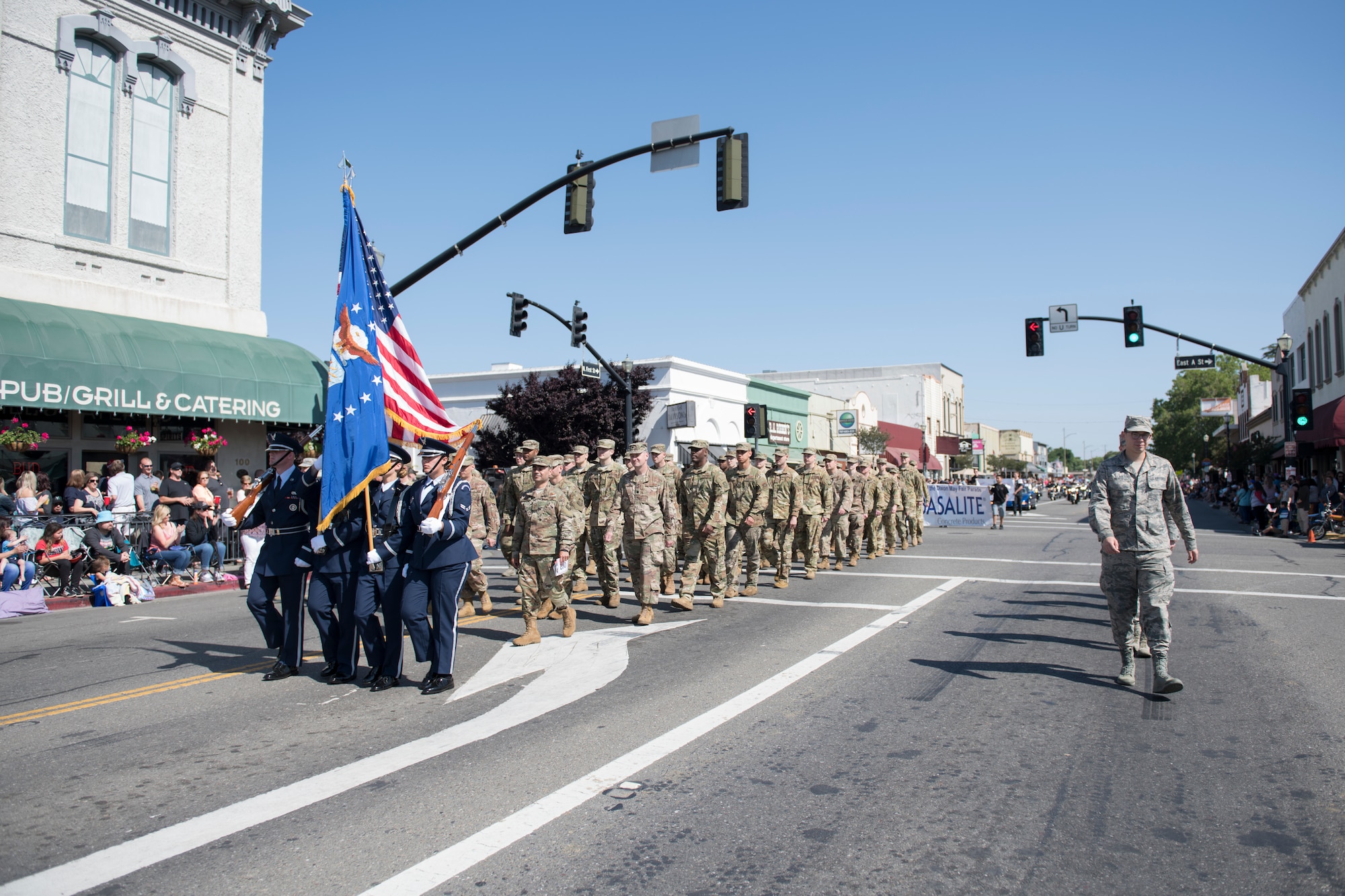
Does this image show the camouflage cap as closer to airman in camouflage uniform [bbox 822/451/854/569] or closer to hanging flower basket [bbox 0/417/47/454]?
airman in camouflage uniform [bbox 822/451/854/569]

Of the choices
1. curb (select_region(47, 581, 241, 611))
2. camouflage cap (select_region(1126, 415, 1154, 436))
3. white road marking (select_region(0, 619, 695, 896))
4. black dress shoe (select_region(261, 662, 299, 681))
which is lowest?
curb (select_region(47, 581, 241, 611))

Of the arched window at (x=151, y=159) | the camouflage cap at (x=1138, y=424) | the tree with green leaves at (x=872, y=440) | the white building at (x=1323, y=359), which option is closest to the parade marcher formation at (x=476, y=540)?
the camouflage cap at (x=1138, y=424)

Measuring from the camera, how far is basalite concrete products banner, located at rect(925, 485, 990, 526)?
28969 mm

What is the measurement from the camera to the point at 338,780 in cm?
472

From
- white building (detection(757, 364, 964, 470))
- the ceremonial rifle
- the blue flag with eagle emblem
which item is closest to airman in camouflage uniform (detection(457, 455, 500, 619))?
the blue flag with eagle emblem

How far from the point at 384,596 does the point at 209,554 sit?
30.4 feet

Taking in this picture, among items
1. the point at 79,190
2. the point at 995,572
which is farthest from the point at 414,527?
the point at 79,190

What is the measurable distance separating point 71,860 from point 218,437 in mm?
15987

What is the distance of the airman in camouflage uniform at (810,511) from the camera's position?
13.8 metres

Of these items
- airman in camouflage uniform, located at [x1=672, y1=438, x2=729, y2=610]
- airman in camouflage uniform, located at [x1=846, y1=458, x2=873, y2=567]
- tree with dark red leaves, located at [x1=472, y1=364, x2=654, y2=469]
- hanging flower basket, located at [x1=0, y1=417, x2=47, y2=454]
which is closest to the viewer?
airman in camouflage uniform, located at [x1=672, y1=438, x2=729, y2=610]

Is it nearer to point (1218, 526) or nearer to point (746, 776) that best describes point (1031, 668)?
point (746, 776)

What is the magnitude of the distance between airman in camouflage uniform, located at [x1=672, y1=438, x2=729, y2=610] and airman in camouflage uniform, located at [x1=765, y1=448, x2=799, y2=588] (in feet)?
5.32

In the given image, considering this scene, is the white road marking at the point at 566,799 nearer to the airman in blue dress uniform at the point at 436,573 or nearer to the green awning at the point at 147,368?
the airman in blue dress uniform at the point at 436,573

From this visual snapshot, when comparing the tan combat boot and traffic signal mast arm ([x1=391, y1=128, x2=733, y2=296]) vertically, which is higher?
traffic signal mast arm ([x1=391, y1=128, x2=733, y2=296])
